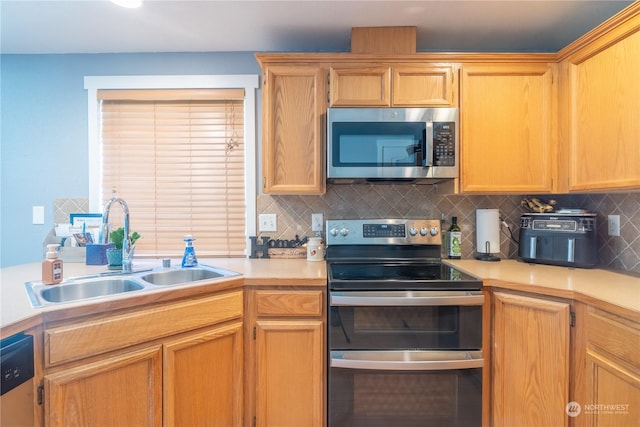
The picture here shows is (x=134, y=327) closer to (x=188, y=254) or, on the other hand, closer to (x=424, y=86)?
(x=188, y=254)

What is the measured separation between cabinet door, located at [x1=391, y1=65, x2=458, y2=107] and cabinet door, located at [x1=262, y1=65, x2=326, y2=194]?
0.43 metres

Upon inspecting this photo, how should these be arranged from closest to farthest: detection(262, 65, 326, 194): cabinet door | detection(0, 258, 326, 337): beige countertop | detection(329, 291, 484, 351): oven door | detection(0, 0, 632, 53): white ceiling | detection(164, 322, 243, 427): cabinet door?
1. detection(0, 258, 326, 337): beige countertop
2. detection(164, 322, 243, 427): cabinet door
3. detection(329, 291, 484, 351): oven door
4. detection(0, 0, 632, 53): white ceiling
5. detection(262, 65, 326, 194): cabinet door

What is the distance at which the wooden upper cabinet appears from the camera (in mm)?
1736

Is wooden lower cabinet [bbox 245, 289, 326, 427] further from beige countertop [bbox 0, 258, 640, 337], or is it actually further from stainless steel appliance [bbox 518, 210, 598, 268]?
stainless steel appliance [bbox 518, 210, 598, 268]

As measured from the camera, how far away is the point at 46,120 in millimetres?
2109

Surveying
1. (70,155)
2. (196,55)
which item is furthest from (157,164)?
(196,55)

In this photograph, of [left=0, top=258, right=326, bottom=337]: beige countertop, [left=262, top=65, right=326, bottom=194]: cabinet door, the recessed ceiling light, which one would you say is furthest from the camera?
[left=262, top=65, right=326, bottom=194]: cabinet door

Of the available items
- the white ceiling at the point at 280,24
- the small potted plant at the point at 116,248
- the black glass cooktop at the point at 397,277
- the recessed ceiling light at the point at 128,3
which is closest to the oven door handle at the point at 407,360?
the black glass cooktop at the point at 397,277

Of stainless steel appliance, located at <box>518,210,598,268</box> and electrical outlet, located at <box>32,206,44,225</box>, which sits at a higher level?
electrical outlet, located at <box>32,206,44,225</box>

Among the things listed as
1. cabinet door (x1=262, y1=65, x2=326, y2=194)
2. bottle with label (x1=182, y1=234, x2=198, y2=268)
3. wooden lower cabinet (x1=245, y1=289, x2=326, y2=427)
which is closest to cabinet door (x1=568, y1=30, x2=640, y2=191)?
cabinet door (x1=262, y1=65, x2=326, y2=194)

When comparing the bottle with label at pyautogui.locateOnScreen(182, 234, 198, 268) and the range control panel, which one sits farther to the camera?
the range control panel

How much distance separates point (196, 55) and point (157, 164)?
79cm

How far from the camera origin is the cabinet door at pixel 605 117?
1329 millimetres

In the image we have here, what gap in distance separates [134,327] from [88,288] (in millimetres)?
488
